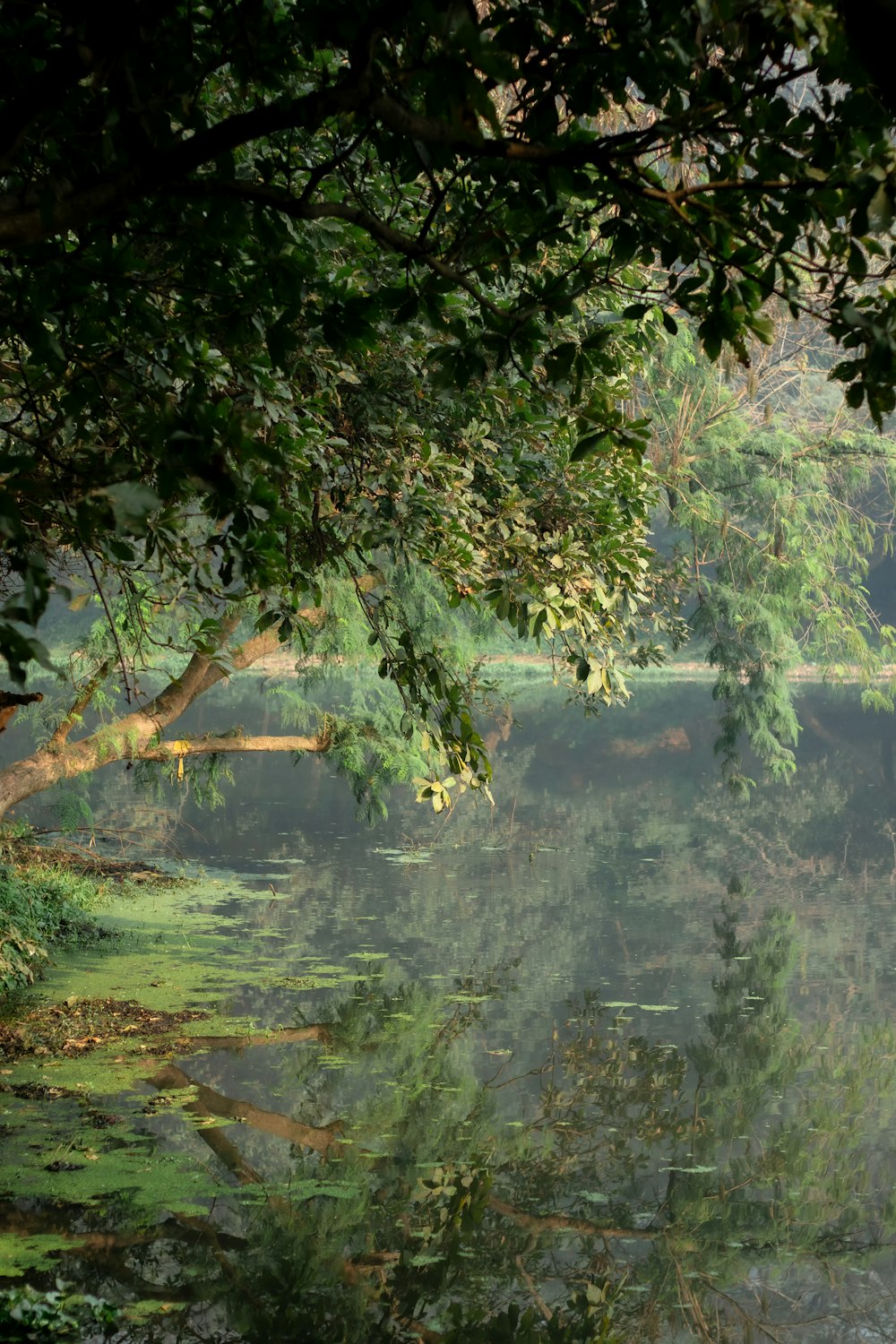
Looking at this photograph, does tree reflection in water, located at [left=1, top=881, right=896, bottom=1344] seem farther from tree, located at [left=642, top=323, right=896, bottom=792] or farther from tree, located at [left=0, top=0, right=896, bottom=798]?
tree, located at [left=642, top=323, right=896, bottom=792]

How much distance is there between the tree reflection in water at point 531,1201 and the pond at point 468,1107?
0.6 inches

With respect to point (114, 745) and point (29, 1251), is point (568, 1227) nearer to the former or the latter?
point (29, 1251)

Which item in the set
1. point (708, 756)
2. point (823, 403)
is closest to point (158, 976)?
point (708, 756)

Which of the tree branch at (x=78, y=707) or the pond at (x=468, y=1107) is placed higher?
the tree branch at (x=78, y=707)

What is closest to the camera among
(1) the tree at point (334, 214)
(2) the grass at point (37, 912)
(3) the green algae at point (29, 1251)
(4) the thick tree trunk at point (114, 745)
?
(1) the tree at point (334, 214)

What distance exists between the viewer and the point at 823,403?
3275 centimetres

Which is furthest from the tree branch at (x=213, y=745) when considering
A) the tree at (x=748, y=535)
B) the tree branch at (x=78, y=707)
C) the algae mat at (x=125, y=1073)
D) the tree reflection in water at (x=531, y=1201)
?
the tree at (x=748, y=535)

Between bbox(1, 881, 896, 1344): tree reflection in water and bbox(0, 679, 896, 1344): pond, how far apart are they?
0.05ft

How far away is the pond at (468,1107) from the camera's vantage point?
4227 mm

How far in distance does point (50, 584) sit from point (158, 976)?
251 inches

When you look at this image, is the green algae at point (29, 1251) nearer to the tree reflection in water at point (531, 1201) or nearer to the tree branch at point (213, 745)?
the tree reflection in water at point (531, 1201)

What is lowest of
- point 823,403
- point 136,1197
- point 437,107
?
point 136,1197

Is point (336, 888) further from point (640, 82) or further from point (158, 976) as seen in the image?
point (640, 82)

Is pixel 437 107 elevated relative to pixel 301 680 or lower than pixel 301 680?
elevated
